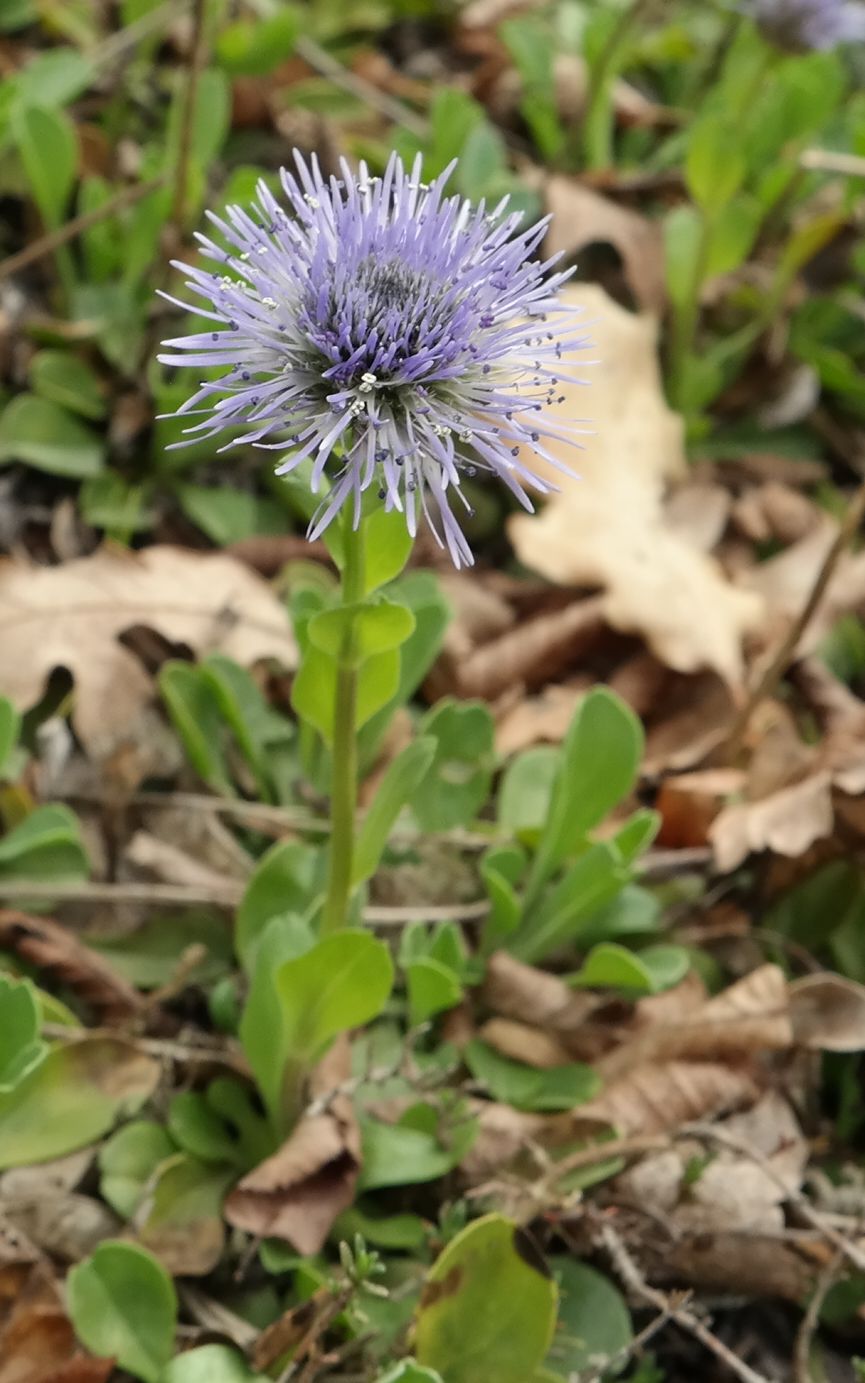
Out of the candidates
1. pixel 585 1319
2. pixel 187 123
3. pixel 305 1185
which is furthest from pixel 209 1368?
pixel 187 123

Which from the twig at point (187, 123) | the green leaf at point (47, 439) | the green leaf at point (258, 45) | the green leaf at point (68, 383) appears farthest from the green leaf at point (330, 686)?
the green leaf at point (258, 45)

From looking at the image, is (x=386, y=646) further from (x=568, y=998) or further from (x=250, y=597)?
(x=250, y=597)

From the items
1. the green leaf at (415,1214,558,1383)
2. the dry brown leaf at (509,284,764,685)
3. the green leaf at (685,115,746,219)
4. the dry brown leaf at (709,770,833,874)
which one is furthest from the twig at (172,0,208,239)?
the green leaf at (415,1214,558,1383)

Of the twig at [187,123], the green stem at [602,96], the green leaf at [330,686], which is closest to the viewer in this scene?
the green leaf at [330,686]

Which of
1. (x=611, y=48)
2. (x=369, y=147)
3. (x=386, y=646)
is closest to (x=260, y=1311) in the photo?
(x=386, y=646)

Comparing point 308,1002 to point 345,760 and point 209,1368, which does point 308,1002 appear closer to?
point 345,760

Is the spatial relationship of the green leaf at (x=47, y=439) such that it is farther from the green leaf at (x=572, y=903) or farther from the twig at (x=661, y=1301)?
the twig at (x=661, y=1301)
